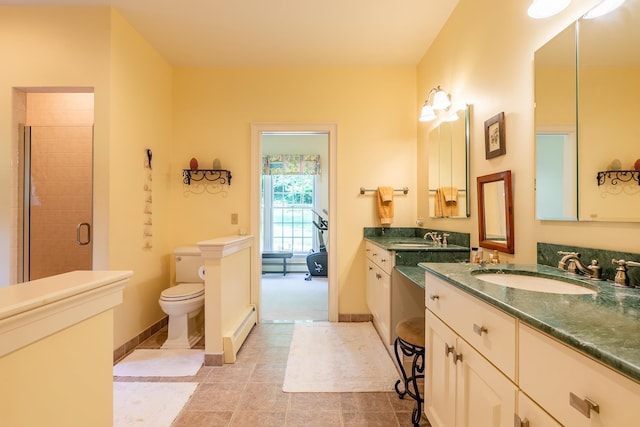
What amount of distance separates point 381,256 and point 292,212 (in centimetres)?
345

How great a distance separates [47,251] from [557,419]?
11.3 ft

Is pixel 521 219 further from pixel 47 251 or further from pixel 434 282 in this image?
pixel 47 251

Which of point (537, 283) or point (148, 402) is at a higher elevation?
point (537, 283)

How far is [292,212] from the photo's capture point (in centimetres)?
554

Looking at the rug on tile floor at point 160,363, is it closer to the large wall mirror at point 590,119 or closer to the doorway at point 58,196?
the doorway at point 58,196

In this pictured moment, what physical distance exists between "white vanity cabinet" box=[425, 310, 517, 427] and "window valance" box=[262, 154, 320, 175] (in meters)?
4.25

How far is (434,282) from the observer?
49.8 inches

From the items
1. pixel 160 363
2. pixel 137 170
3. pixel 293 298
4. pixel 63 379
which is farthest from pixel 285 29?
pixel 293 298

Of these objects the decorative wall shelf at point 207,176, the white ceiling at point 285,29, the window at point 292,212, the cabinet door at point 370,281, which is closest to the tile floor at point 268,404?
the cabinet door at point 370,281

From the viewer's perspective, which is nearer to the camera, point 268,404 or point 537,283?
point 537,283

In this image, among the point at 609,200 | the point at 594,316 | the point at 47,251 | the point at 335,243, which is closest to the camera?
the point at 594,316

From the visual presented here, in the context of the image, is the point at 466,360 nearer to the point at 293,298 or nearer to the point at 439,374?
the point at 439,374

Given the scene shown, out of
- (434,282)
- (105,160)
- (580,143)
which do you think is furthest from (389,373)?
(105,160)

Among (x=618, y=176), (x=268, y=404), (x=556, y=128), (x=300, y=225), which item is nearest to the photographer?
(x=618, y=176)
